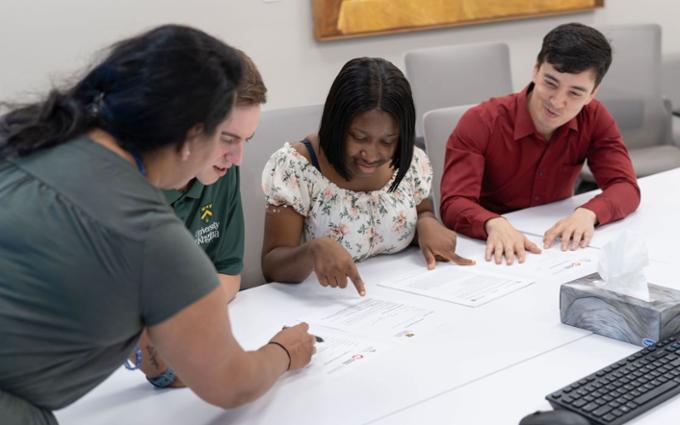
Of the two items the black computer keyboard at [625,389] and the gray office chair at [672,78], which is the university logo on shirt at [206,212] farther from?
the gray office chair at [672,78]

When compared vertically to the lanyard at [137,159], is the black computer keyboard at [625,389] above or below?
below

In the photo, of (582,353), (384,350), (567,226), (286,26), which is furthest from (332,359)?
(286,26)

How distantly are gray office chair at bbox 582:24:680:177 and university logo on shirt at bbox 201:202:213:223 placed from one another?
2.43m

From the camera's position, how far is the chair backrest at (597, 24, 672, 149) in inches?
141

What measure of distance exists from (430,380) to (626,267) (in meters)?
0.44

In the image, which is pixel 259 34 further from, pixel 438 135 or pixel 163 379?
pixel 163 379

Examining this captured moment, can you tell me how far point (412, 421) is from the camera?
1116 millimetres

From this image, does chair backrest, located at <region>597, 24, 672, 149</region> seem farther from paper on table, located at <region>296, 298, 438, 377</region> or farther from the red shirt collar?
paper on table, located at <region>296, 298, 438, 377</region>

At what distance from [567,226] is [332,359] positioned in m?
0.89

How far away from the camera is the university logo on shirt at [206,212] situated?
5.55 feet

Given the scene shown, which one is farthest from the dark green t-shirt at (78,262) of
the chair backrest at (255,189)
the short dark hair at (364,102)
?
the chair backrest at (255,189)

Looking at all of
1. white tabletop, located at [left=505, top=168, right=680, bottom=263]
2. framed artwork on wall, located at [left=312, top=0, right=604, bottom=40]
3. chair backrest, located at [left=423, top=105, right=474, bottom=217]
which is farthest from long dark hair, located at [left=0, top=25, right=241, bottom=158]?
framed artwork on wall, located at [left=312, top=0, right=604, bottom=40]

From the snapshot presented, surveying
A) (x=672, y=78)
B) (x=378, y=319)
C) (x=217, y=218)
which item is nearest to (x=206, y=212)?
(x=217, y=218)

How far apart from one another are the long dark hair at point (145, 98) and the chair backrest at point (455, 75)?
2390 mm
